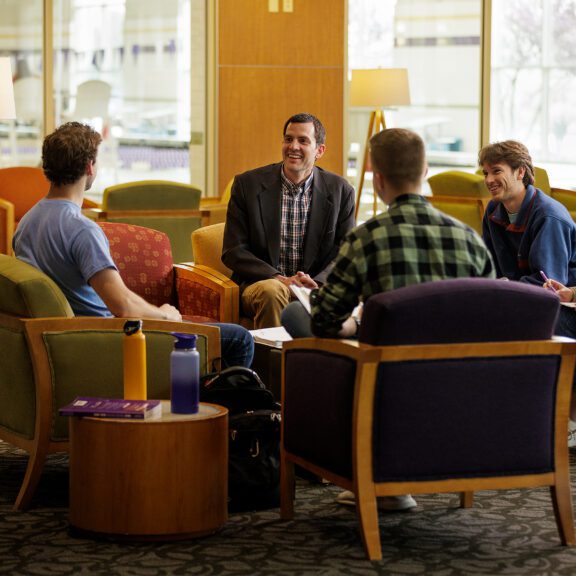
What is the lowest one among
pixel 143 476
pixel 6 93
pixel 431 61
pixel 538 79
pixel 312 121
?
pixel 143 476

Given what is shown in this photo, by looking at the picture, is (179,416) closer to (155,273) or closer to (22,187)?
(155,273)

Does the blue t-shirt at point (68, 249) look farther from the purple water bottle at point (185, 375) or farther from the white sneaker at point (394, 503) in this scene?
the white sneaker at point (394, 503)

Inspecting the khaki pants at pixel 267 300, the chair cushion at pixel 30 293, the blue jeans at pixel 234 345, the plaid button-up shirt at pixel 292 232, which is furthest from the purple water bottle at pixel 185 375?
the plaid button-up shirt at pixel 292 232

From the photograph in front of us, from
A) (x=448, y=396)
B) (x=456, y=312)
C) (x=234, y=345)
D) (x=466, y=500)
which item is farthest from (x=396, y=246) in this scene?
(x=234, y=345)

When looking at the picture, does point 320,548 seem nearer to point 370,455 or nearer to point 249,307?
point 370,455

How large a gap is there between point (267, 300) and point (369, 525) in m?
2.23

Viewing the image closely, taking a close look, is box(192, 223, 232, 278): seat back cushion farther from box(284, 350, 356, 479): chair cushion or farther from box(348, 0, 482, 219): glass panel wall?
box(348, 0, 482, 219): glass panel wall

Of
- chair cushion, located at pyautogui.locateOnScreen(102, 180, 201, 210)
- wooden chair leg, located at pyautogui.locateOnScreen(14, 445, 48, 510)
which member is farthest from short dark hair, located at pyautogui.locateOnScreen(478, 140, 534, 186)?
chair cushion, located at pyautogui.locateOnScreen(102, 180, 201, 210)

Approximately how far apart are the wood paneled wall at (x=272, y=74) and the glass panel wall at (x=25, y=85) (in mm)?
1818

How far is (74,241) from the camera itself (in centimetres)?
401

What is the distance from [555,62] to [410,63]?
57.2 inches

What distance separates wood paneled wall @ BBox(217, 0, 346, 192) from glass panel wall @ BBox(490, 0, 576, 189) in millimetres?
2004

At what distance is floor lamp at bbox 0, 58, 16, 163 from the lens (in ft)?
26.9

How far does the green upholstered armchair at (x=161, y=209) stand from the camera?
306 inches
